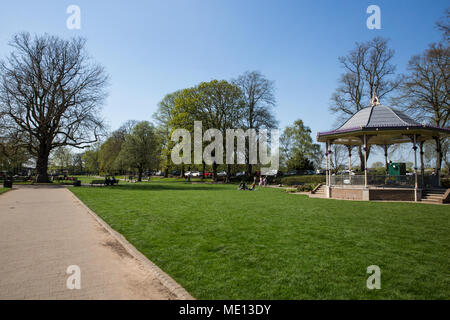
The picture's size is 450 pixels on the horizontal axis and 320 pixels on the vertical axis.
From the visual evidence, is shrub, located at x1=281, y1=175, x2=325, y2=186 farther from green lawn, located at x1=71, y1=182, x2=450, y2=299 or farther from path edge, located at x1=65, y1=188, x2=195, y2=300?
path edge, located at x1=65, y1=188, x2=195, y2=300

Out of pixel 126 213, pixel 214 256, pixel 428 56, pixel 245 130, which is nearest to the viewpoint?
pixel 214 256

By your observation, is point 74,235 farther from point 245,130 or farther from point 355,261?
point 245,130

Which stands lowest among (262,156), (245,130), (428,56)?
(262,156)

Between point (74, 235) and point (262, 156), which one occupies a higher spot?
point (262, 156)

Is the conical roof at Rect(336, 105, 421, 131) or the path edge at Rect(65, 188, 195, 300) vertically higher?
the conical roof at Rect(336, 105, 421, 131)

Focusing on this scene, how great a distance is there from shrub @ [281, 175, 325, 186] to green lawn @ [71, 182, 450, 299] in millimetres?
21869

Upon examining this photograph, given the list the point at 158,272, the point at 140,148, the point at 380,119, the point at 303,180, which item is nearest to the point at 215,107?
the point at 140,148

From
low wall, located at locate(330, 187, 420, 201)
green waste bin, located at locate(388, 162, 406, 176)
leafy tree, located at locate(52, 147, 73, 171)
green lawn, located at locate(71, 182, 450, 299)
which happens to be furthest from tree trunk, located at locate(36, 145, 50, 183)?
leafy tree, located at locate(52, 147, 73, 171)

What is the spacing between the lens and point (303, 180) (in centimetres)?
3425

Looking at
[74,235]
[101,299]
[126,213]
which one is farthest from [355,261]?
[126,213]

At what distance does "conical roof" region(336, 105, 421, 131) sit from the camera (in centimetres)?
1822

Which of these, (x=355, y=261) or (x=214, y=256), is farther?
(x=214, y=256)

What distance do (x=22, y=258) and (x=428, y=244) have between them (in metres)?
9.67
